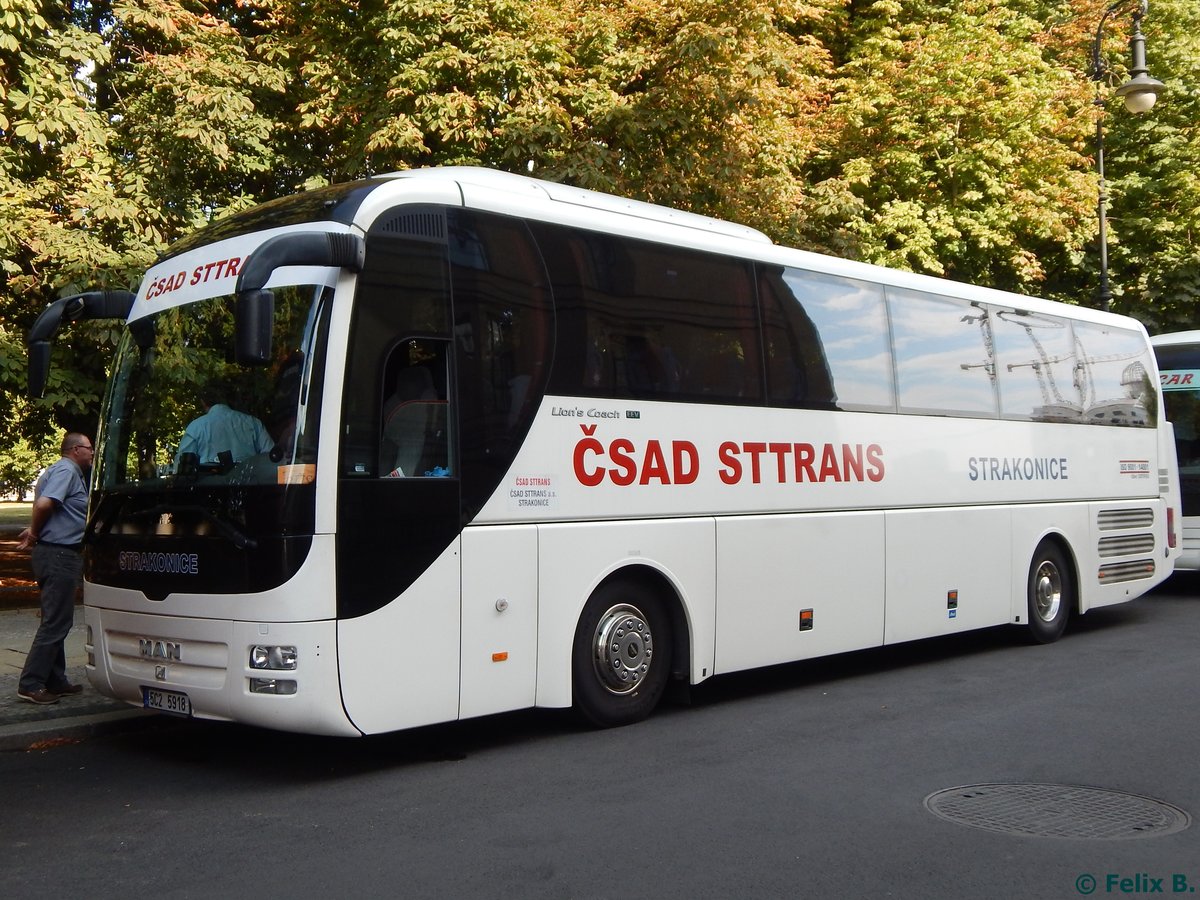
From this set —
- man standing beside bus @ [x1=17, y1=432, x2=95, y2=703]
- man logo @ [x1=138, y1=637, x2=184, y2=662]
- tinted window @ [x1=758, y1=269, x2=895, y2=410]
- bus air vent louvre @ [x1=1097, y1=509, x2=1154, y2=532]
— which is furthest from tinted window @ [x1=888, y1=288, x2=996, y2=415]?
man standing beside bus @ [x1=17, y1=432, x2=95, y2=703]

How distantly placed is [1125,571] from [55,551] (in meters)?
11.2

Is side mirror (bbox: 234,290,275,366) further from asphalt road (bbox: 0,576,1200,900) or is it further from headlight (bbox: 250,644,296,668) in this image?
asphalt road (bbox: 0,576,1200,900)

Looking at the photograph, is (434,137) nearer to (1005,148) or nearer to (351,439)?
(351,439)

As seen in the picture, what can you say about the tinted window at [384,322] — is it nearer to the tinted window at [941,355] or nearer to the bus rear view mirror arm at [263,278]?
the bus rear view mirror arm at [263,278]

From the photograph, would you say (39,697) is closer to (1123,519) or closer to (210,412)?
(210,412)

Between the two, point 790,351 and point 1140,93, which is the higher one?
point 1140,93

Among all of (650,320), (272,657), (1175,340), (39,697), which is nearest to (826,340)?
(650,320)

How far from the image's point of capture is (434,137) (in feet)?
47.4

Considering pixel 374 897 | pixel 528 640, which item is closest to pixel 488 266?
pixel 528 640

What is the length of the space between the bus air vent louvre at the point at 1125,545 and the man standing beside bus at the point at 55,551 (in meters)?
10.5

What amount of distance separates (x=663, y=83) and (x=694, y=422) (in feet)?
23.4

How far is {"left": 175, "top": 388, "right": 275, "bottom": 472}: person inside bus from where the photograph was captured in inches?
277

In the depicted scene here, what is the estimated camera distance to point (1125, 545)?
46.7 feet

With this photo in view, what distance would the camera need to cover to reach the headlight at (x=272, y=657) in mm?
6797
